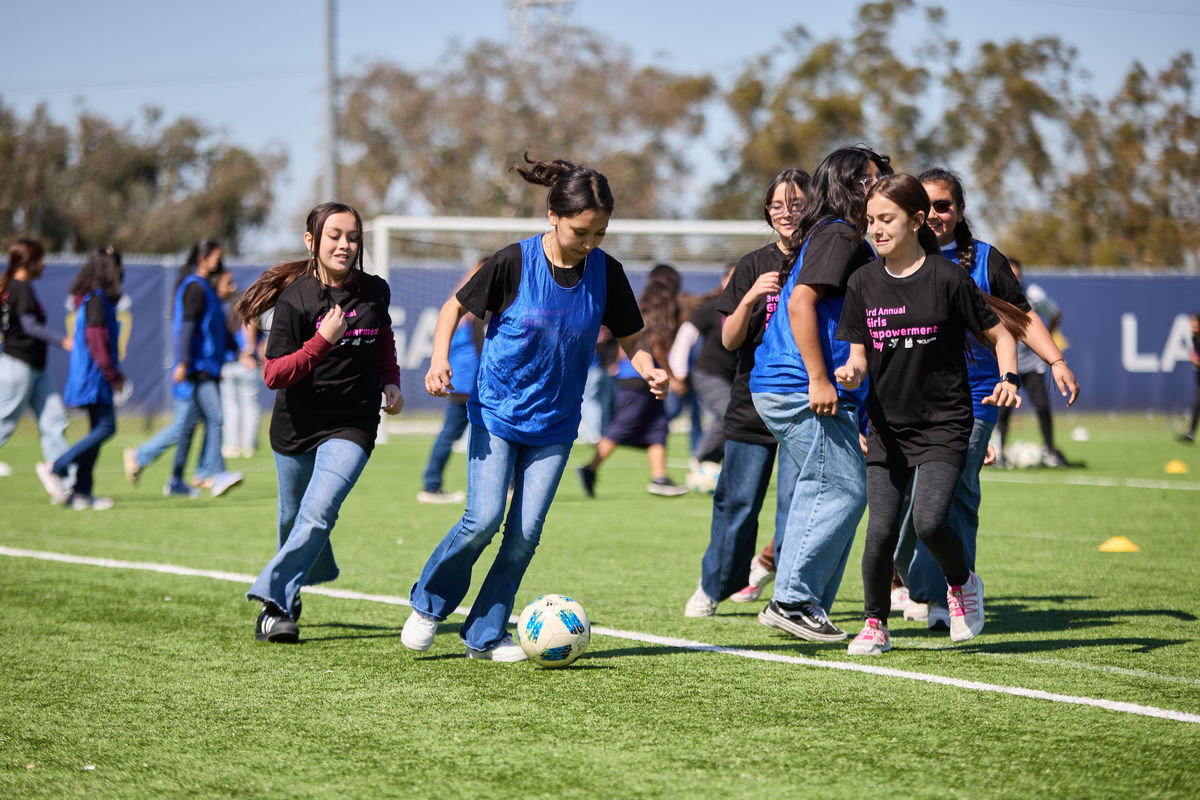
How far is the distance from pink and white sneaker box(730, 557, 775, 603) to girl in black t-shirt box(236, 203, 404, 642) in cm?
217

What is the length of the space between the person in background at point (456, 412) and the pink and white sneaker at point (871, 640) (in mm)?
5956

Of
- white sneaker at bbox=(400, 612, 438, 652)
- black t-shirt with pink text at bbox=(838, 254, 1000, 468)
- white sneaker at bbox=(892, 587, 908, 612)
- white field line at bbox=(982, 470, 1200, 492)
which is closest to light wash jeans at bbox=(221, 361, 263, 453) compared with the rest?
white field line at bbox=(982, 470, 1200, 492)

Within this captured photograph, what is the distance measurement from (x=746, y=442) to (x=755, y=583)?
3.34ft

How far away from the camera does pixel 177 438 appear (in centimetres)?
1140

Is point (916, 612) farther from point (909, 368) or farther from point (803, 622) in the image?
point (909, 368)

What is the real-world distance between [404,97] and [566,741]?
43.0m

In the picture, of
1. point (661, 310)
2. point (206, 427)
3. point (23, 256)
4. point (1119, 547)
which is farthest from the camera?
point (661, 310)

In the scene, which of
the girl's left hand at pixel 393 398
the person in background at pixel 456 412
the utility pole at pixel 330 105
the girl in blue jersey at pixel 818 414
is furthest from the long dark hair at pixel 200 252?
the utility pole at pixel 330 105

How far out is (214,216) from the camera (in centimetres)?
4653

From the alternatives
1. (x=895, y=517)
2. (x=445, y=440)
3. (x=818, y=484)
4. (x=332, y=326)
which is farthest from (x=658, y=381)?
(x=445, y=440)

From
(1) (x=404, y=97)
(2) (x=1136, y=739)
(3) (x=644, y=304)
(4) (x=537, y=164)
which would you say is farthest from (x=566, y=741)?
(1) (x=404, y=97)

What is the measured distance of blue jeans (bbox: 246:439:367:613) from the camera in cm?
536

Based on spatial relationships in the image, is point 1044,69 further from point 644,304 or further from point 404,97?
point 644,304

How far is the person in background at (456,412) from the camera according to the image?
36.3 ft
